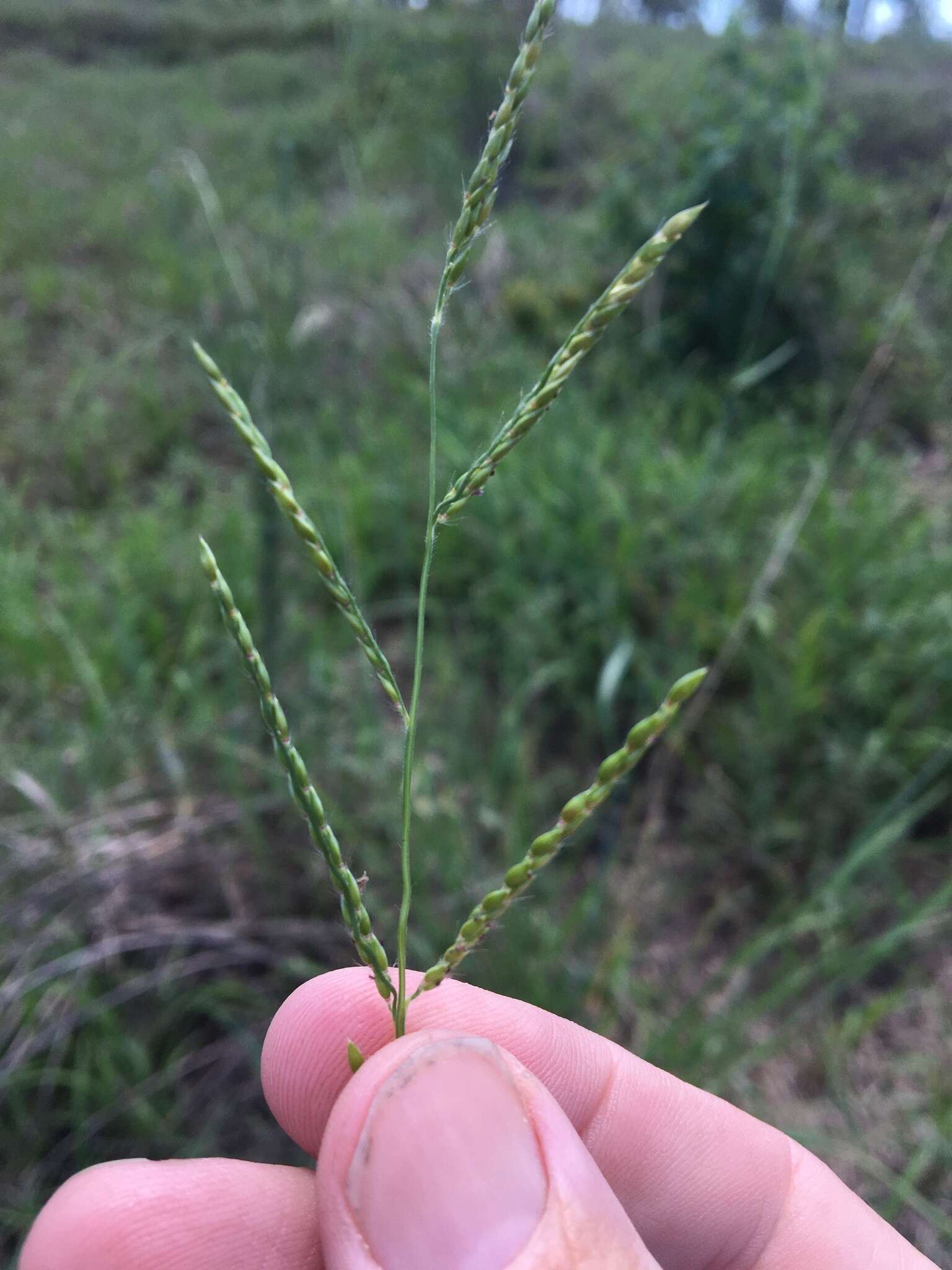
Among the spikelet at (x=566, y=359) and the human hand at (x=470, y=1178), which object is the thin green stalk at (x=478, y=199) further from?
the human hand at (x=470, y=1178)

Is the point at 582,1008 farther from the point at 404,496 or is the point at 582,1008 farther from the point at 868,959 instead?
the point at 404,496

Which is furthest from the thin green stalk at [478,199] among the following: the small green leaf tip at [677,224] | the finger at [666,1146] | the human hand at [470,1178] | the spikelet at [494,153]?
the finger at [666,1146]

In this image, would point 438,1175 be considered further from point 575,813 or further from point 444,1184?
point 575,813

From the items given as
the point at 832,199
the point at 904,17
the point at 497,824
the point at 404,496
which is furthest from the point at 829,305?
the point at 497,824

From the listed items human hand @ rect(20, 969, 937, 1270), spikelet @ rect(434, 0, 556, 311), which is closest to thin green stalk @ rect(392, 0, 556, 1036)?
spikelet @ rect(434, 0, 556, 311)

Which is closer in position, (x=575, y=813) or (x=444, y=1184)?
(x=575, y=813)

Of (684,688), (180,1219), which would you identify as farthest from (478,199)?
(180,1219)

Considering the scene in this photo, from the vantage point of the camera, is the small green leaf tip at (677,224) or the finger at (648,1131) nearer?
the small green leaf tip at (677,224)
